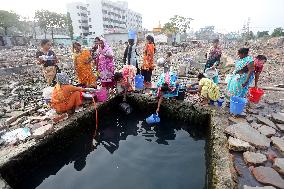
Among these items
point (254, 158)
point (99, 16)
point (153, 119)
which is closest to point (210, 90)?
point (153, 119)

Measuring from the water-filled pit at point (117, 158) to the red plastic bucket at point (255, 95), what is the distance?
158cm

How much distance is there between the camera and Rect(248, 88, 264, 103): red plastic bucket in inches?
227

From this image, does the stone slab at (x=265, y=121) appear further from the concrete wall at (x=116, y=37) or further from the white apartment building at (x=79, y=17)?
the white apartment building at (x=79, y=17)

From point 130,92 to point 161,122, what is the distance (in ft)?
4.91

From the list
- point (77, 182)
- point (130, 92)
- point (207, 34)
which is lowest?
point (77, 182)

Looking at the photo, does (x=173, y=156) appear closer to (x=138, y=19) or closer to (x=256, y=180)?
(x=256, y=180)

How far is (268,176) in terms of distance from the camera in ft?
9.84

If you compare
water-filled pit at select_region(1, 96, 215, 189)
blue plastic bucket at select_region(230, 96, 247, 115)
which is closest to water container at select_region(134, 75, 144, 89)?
water-filled pit at select_region(1, 96, 215, 189)

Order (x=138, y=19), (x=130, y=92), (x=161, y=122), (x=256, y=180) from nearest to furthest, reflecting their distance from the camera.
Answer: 1. (x=256, y=180)
2. (x=161, y=122)
3. (x=130, y=92)
4. (x=138, y=19)

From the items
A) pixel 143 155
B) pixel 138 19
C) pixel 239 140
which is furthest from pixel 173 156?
pixel 138 19

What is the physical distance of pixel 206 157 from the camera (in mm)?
4418

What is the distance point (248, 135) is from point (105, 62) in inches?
172

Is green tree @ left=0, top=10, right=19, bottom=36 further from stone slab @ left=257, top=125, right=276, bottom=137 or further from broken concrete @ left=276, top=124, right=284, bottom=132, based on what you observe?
broken concrete @ left=276, top=124, right=284, bottom=132

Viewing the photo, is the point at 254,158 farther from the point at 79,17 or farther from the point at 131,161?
the point at 79,17
